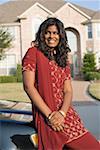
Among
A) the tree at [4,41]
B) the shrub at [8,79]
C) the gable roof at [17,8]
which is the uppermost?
the gable roof at [17,8]

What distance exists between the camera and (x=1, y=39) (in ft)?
108

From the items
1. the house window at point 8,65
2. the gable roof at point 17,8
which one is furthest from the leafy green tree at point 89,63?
the house window at point 8,65

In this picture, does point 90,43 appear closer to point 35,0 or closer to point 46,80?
point 35,0

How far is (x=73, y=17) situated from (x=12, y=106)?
114 ft

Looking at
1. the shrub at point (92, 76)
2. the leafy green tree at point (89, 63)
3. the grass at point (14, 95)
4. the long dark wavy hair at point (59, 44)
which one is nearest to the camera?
the long dark wavy hair at point (59, 44)

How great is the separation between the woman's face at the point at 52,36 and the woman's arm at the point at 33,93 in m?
0.22

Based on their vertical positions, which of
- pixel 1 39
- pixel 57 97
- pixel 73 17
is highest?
pixel 73 17

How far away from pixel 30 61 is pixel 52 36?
0.70 ft

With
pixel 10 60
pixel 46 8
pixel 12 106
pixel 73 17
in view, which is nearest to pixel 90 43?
pixel 73 17

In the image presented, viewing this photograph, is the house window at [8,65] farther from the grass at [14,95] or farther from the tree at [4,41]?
the grass at [14,95]

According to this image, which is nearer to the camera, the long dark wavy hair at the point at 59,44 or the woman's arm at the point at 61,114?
the woman's arm at the point at 61,114

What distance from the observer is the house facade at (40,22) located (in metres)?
35.8

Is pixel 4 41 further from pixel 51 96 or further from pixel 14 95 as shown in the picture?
pixel 51 96

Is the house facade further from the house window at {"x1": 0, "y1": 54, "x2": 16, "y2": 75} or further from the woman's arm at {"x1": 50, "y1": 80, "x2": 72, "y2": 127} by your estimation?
the woman's arm at {"x1": 50, "y1": 80, "x2": 72, "y2": 127}
